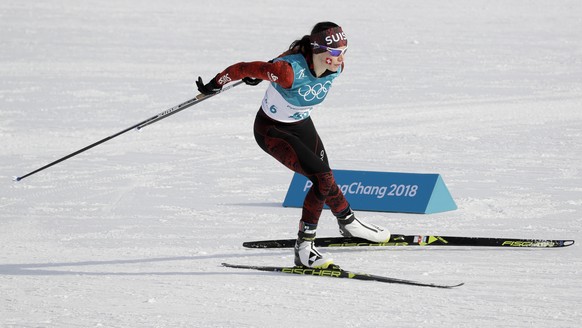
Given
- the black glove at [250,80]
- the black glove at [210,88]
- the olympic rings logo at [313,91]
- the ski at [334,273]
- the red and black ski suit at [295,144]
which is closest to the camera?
the ski at [334,273]

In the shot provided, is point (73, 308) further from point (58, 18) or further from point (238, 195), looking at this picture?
point (58, 18)

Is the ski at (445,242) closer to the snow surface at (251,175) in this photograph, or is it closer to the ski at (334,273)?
the snow surface at (251,175)

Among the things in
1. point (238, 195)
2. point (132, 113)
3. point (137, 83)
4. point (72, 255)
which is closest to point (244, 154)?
point (238, 195)

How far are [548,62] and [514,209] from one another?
31.4 ft

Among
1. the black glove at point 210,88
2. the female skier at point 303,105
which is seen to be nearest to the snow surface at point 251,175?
the female skier at point 303,105

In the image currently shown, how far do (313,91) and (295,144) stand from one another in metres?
0.31

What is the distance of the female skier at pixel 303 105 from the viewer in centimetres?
551

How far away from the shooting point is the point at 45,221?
7.16 meters

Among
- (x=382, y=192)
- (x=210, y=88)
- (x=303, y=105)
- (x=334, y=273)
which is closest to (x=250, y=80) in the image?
(x=210, y=88)

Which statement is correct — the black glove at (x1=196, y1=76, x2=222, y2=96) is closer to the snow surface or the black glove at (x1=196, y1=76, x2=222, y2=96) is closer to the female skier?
the female skier

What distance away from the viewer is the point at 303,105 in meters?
5.68

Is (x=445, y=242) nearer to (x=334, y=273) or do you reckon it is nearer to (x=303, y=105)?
(x=334, y=273)

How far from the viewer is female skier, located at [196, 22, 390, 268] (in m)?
5.51

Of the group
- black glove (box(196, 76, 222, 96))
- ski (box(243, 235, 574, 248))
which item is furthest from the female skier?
ski (box(243, 235, 574, 248))
